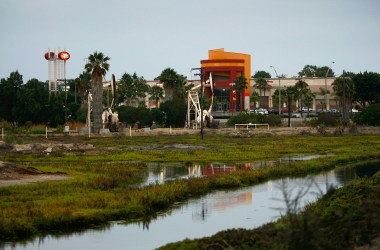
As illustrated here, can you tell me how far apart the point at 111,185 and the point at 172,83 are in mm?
93687

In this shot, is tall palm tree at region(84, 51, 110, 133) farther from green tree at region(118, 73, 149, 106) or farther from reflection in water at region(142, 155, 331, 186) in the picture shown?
green tree at region(118, 73, 149, 106)

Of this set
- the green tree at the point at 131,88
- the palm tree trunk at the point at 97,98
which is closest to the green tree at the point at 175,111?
the palm tree trunk at the point at 97,98

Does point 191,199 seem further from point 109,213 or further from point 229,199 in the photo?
point 109,213

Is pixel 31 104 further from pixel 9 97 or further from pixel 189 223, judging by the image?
pixel 189 223

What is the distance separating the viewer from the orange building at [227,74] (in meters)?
161

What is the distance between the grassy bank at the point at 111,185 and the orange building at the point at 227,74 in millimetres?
91503

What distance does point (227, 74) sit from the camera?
164m

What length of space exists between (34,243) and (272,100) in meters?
158

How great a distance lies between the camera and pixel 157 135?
9650cm

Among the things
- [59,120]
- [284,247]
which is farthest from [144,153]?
[59,120]

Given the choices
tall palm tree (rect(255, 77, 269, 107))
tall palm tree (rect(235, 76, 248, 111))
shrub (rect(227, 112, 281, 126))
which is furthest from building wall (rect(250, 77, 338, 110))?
shrub (rect(227, 112, 281, 126))

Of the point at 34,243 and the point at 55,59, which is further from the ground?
the point at 55,59

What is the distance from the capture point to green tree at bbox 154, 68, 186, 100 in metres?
130

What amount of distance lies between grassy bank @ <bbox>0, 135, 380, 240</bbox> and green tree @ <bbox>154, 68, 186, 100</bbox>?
60.1 metres
